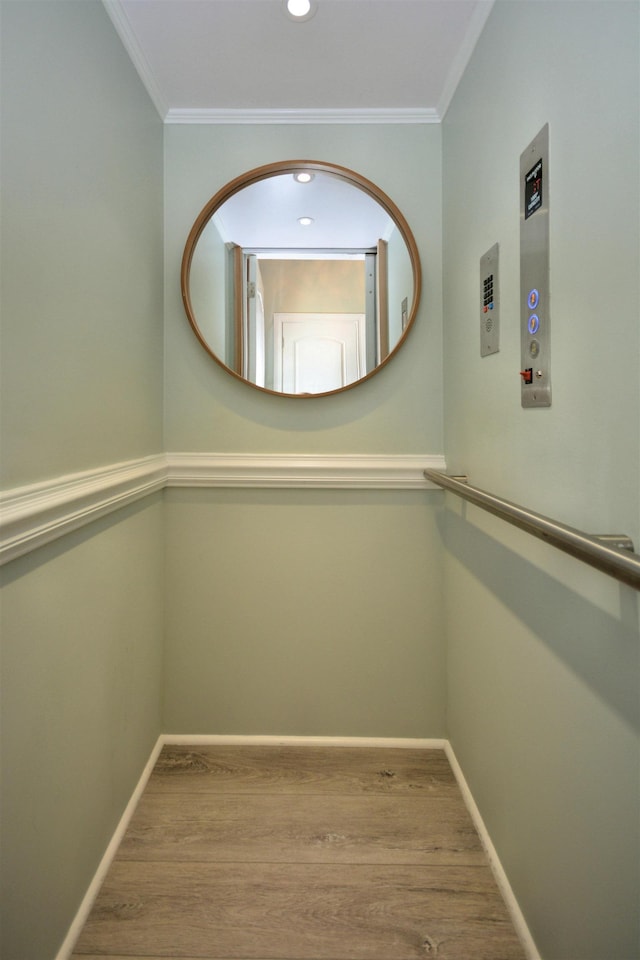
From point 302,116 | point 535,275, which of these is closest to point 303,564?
point 535,275

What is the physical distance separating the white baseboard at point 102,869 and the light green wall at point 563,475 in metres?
0.96

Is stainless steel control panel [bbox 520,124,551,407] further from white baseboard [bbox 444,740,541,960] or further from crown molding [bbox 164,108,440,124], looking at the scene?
white baseboard [bbox 444,740,541,960]

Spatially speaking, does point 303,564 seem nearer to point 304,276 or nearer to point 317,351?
point 317,351

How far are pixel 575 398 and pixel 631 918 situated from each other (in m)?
0.77

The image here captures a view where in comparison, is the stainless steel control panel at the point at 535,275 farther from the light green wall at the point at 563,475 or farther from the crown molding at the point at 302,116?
the crown molding at the point at 302,116

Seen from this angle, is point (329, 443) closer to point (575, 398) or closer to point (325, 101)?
point (575, 398)

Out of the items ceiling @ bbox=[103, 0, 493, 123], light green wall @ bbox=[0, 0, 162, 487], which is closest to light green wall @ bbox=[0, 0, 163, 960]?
light green wall @ bbox=[0, 0, 162, 487]

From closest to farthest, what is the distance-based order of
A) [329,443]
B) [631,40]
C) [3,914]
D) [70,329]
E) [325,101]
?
[631,40] < [3,914] < [70,329] < [325,101] < [329,443]

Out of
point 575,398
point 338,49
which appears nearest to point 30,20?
point 338,49

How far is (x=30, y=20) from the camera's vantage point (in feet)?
2.99

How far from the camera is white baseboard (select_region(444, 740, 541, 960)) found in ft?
3.58

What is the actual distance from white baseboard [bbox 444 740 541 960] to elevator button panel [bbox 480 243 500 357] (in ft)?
4.07

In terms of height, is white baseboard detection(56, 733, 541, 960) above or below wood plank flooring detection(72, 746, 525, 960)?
above

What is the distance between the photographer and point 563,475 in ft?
3.02
